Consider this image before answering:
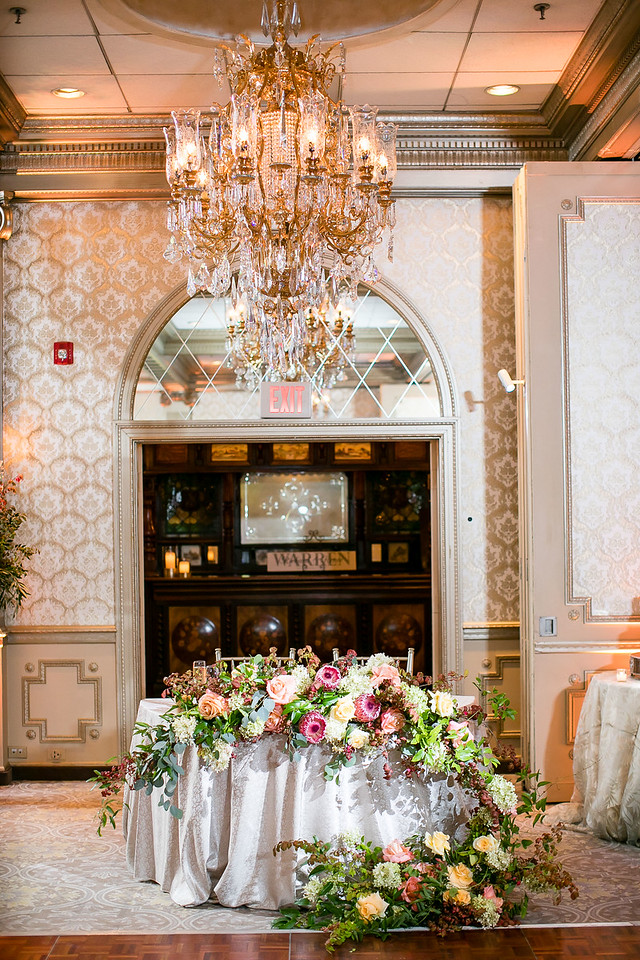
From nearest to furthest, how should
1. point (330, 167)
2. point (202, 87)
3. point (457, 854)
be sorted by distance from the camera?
point (457, 854) → point (330, 167) → point (202, 87)

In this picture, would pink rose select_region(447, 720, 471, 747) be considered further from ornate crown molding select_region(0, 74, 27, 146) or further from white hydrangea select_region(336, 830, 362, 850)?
ornate crown molding select_region(0, 74, 27, 146)

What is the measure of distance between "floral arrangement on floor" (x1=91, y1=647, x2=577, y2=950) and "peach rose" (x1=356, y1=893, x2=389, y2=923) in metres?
0.04

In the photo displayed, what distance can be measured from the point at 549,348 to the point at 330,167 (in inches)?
90.8

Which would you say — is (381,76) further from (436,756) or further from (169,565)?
(169,565)

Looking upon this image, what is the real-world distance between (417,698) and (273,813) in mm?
820

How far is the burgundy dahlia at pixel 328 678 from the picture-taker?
4.19 m

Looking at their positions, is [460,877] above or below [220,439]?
below

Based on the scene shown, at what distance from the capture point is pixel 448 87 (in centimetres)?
608

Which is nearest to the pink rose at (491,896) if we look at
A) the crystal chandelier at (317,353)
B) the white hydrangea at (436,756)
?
the white hydrangea at (436,756)

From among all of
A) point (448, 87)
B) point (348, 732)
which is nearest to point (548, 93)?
point (448, 87)

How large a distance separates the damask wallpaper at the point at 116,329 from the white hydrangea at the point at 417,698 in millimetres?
2665

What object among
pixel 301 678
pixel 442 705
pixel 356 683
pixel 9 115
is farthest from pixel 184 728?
pixel 9 115

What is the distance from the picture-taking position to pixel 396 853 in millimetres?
4012

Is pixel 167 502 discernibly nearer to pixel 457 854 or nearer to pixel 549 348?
pixel 549 348
